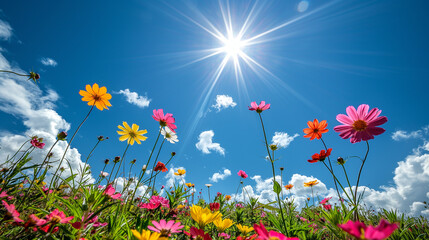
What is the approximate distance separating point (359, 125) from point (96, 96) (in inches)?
100

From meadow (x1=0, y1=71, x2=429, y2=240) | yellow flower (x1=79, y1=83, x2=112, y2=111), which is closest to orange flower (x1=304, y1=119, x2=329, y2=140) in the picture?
meadow (x1=0, y1=71, x2=429, y2=240)

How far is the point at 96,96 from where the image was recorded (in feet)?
6.86

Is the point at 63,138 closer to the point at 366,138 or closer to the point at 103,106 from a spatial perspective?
the point at 103,106

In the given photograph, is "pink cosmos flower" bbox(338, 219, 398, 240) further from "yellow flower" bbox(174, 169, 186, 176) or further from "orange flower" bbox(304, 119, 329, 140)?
"yellow flower" bbox(174, 169, 186, 176)

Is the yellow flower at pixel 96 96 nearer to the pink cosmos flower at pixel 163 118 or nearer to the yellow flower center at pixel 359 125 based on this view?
the pink cosmos flower at pixel 163 118

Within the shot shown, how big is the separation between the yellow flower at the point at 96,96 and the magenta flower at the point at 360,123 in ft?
7.62

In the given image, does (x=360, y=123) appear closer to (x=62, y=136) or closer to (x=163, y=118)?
(x=163, y=118)

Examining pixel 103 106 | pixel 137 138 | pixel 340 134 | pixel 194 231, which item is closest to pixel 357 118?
pixel 340 134

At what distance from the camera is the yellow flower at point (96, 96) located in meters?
2.04

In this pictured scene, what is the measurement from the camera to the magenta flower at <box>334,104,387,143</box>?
1.42 meters

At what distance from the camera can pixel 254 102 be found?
229 centimetres

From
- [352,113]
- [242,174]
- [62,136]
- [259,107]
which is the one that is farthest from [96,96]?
[242,174]

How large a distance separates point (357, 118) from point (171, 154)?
2.03 m

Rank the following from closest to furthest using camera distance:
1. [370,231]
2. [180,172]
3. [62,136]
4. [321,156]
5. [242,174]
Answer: [370,231] < [321,156] < [62,136] < [180,172] < [242,174]
